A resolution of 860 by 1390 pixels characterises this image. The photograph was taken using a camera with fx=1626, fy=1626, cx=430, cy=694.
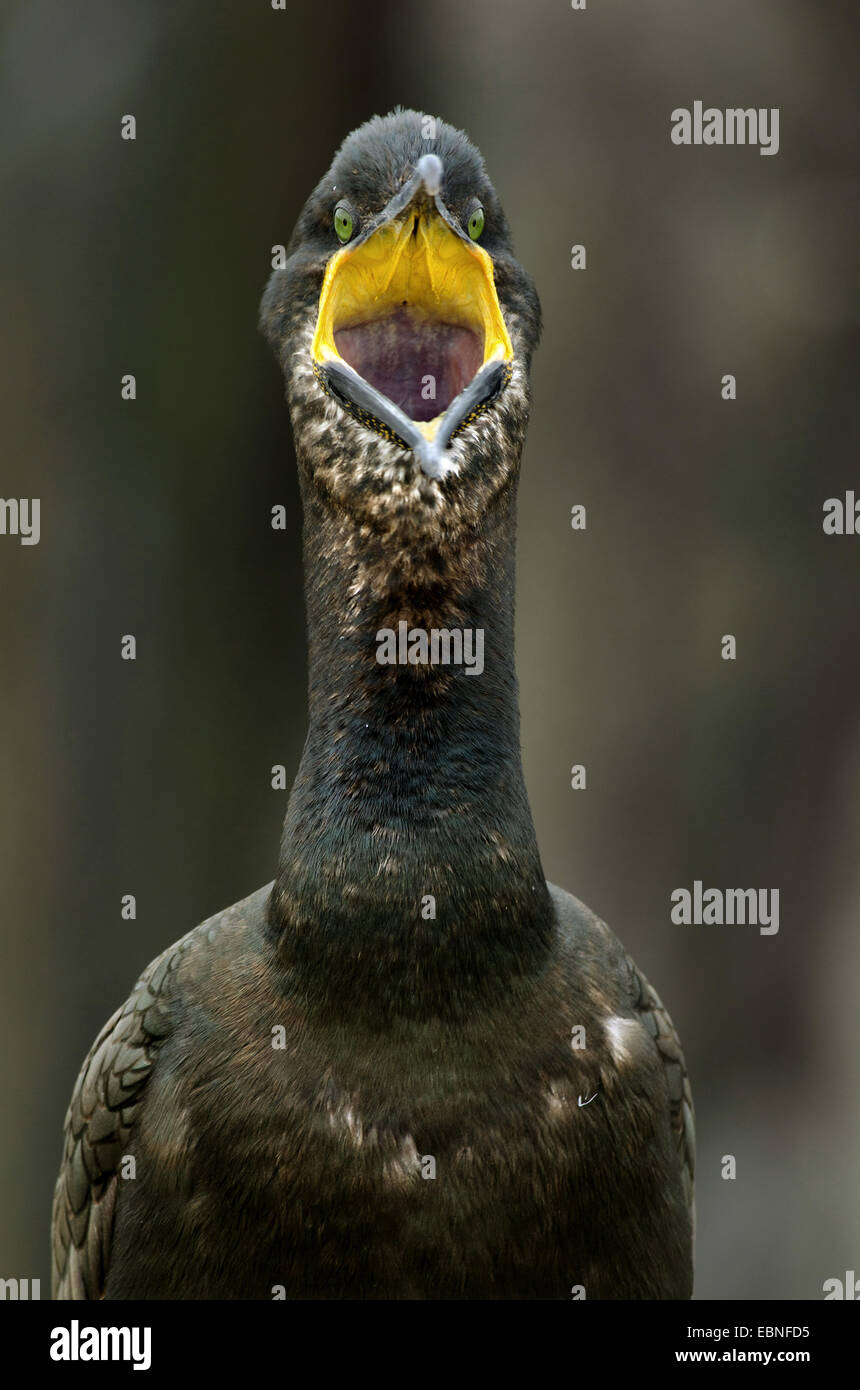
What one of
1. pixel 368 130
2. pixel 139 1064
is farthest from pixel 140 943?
pixel 368 130

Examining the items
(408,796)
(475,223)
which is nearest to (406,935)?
(408,796)

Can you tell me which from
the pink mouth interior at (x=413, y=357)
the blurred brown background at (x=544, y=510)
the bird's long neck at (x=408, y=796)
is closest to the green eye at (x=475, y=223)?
the pink mouth interior at (x=413, y=357)

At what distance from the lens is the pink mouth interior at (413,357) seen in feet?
11.9

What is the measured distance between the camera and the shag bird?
319 centimetres

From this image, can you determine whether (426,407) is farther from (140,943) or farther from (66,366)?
(140,943)

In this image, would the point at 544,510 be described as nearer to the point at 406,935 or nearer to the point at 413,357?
the point at 413,357

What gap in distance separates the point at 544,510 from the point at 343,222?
3.23 m

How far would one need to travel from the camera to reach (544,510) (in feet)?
21.7

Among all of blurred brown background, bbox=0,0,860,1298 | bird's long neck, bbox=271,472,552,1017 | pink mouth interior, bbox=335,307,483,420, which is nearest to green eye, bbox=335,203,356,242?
pink mouth interior, bbox=335,307,483,420

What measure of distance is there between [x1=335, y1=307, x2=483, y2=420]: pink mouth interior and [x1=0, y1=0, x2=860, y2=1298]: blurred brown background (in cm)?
287

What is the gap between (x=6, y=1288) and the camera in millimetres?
5637

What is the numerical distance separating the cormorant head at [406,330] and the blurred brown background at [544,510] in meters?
2.92

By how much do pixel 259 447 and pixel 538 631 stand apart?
1412mm

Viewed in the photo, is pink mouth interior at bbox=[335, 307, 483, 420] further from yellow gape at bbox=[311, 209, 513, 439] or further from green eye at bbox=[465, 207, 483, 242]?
green eye at bbox=[465, 207, 483, 242]
